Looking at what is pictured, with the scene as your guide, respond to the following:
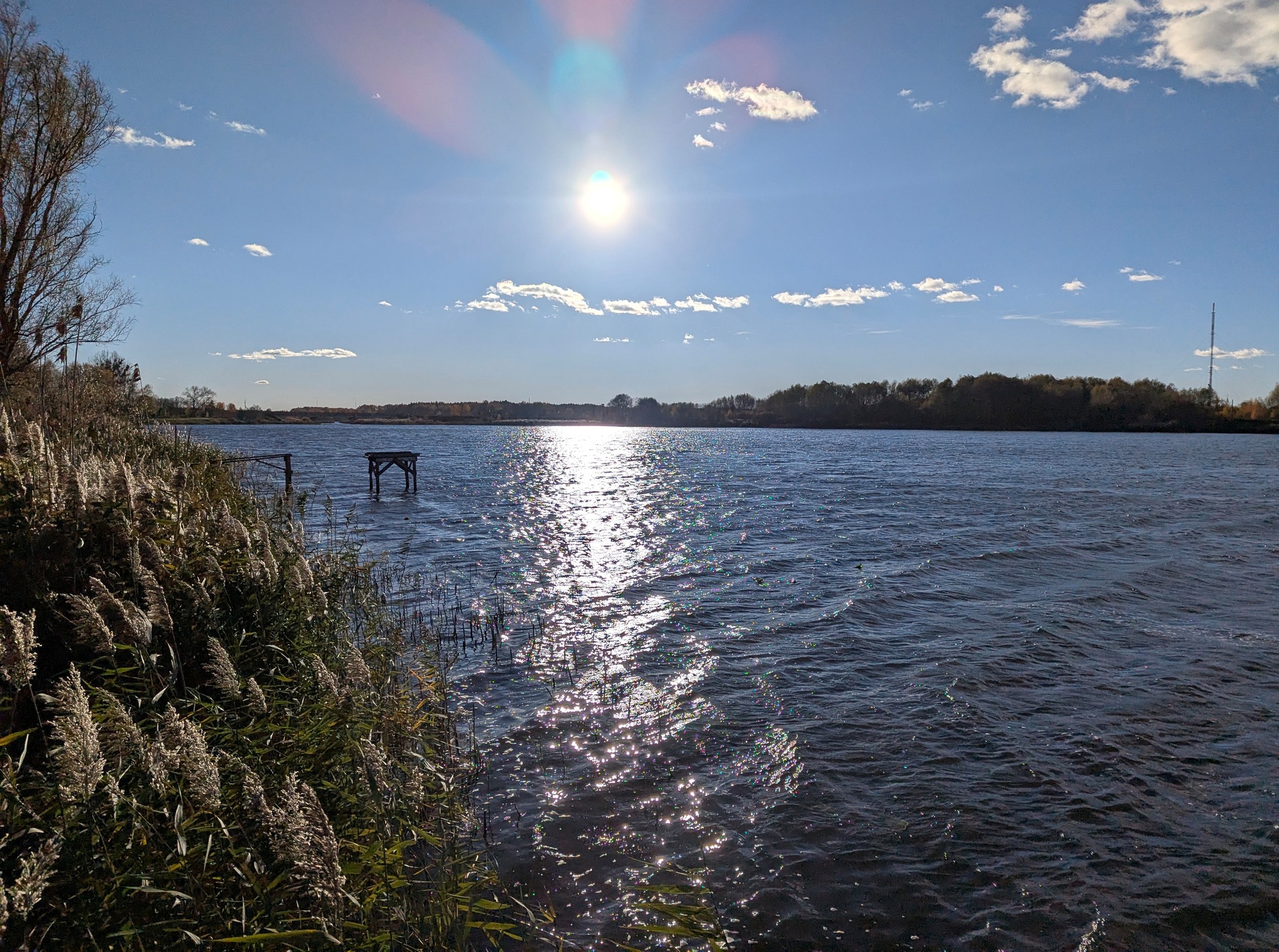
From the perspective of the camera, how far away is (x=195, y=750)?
9.46 feet

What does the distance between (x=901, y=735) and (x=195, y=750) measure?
7.81 meters

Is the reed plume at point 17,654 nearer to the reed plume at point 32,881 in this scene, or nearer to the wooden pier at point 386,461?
the reed plume at point 32,881

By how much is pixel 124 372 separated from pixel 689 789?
22664mm

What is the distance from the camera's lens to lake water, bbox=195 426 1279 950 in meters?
5.52

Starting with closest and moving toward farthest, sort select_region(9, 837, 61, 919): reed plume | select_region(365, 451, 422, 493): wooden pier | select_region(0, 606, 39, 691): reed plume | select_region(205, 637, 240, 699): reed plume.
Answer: select_region(9, 837, 61, 919): reed plume → select_region(0, 606, 39, 691): reed plume → select_region(205, 637, 240, 699): reed plume → select_region(365, 451, 422, 493): wooden pier

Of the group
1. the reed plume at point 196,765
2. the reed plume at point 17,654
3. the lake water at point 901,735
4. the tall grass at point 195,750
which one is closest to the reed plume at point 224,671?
the tall grass at point 195,750

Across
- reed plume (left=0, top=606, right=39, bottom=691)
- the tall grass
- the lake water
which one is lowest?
the lake water

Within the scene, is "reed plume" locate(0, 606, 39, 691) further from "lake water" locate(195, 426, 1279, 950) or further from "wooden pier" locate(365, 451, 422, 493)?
"wooden pier" locate(365, 451, 422, 493)

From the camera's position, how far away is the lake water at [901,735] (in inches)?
217

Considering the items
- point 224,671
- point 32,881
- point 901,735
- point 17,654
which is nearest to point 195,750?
point 32,881

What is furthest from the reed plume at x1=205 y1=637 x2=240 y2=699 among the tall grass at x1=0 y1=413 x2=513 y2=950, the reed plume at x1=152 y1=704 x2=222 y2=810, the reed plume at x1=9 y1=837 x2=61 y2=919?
the reed plume at x1=9 y1=837 x2=61 y2=919

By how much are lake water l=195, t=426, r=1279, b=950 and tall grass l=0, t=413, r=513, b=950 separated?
1.55 m

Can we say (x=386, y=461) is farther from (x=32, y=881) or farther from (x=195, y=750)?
(x=32, y=881)

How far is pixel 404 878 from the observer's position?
167 inches
